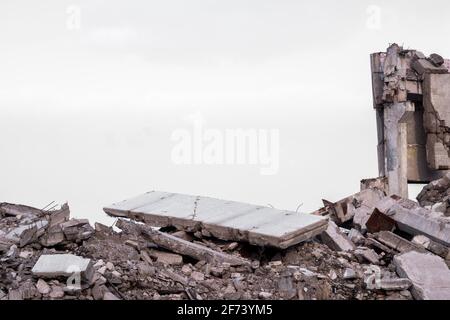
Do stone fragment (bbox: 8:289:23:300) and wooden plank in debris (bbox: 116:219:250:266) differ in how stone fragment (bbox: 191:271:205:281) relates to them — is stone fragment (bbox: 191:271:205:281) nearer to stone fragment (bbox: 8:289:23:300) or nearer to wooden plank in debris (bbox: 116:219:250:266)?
wooden plank in debris (bbox: 116:219:250:266)

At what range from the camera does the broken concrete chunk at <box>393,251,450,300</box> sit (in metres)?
5.96

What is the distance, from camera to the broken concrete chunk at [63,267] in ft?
18.6

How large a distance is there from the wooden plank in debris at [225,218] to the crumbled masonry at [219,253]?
0.01 metres

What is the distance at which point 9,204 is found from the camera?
7.68 meters

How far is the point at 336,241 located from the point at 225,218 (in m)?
1.27

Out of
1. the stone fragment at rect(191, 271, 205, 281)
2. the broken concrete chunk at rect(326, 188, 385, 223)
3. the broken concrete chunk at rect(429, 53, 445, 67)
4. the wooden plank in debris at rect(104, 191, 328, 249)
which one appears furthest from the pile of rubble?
the broken concrete chunk at rect(429, 53, 445, 67)

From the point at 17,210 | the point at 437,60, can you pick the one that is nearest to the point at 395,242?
the point at 17,210

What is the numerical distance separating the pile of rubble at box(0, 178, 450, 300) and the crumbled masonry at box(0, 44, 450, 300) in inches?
0.4

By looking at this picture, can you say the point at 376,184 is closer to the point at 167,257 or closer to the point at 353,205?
the point at 353,205

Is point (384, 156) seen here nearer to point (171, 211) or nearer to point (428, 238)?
point (428, 238)

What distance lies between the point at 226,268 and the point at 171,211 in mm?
1369

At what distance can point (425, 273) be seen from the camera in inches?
248

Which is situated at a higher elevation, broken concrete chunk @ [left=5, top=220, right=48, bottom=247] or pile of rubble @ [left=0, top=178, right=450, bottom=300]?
broken concrete chunk @ [left=5, top=220, right=48, bottom=247]
